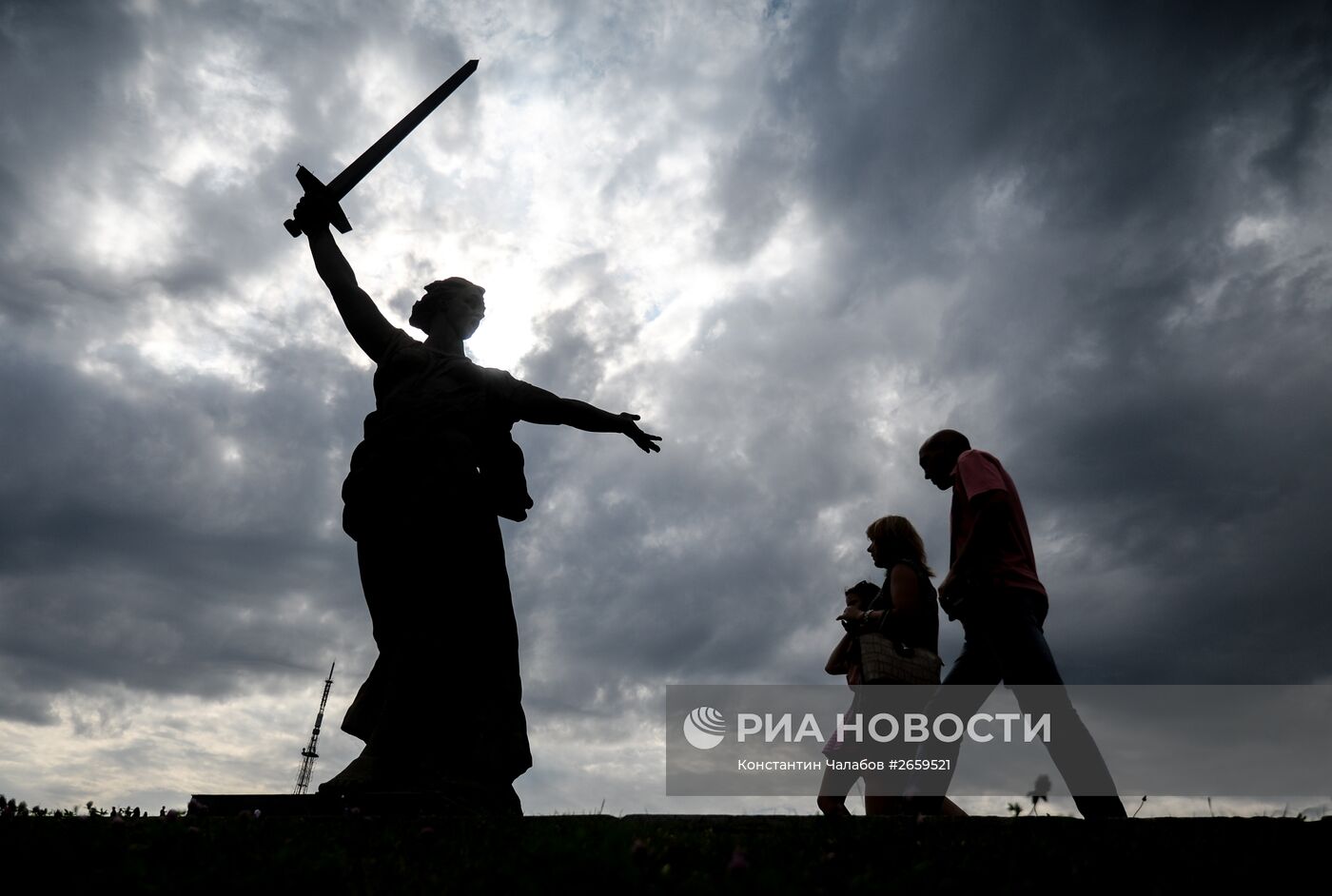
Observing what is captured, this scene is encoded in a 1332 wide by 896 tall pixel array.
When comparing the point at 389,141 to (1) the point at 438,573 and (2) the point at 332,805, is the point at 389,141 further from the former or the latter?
(2) the point at 332,805

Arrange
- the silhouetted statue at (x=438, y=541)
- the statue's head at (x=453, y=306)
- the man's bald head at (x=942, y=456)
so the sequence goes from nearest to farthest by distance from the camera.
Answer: the silhouetted statue at (x=438, y=541), the man's bald head at (x=942, y=456), the statue's head at (x=453, y=306)

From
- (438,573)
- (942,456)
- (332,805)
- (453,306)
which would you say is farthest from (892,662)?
(453,306)

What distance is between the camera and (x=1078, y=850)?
3102mm

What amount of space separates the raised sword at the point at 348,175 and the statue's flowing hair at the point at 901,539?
4.65 metres

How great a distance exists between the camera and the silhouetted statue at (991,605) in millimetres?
4449

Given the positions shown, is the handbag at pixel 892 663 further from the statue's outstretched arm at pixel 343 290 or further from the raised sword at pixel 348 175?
the raised sword at pixel 348 175

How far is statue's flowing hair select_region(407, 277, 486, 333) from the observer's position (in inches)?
265

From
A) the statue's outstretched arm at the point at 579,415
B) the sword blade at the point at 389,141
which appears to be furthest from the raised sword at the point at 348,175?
the statue's outstretched arm at the point at 579,415

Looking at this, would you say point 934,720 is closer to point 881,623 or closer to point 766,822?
point 881,623

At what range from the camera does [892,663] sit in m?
5.35

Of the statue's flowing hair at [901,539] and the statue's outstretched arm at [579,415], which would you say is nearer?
the statue's flowing hair at [901,539]

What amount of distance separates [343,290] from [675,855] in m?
5.04

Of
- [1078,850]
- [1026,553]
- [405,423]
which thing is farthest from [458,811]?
[1026,553]

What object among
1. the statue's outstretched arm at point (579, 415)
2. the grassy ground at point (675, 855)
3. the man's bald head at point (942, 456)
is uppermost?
the statue's outstretched arm at point (579, 415)
